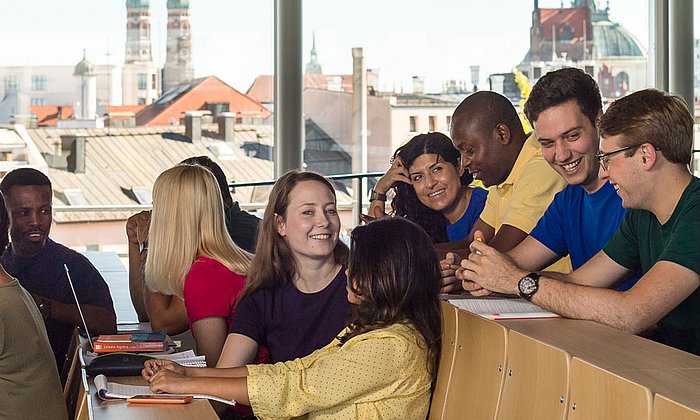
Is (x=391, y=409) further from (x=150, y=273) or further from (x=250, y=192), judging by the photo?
(x=250, y=192)

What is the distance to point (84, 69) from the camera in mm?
6496

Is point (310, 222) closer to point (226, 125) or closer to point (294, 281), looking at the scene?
point (294, 281)

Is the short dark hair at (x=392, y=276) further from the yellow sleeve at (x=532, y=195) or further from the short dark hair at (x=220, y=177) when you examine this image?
the short dark hair at (x=220, y=177)

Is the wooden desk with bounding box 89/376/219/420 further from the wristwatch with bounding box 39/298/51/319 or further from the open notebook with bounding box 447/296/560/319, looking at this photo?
the wristwatch with bounding box 39/298/51/319

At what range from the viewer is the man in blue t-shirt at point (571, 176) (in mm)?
3172

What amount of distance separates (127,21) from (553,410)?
16.4 ft

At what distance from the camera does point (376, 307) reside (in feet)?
8.78

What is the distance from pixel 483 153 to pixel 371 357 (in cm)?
146

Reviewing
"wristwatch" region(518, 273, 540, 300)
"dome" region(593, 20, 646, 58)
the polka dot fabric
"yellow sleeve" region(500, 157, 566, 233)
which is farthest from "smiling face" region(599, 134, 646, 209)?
"dome" region(593, 20, 646, 58)

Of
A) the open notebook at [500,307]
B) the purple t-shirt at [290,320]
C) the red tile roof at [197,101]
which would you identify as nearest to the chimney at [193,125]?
the red tile roof at [197,101]

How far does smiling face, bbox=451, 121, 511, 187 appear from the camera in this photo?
3.89 metres

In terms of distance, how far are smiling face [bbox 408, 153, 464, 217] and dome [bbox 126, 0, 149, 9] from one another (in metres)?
3.00

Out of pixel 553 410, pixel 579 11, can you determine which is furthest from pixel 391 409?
pixel 579 11

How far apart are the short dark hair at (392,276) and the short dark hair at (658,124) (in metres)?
0.56
